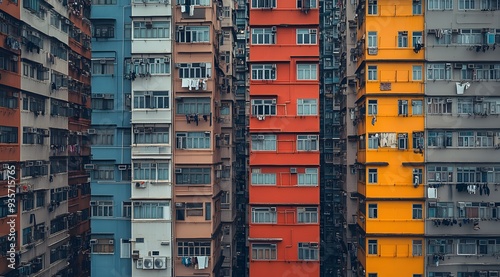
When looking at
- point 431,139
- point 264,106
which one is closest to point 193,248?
point 264,106

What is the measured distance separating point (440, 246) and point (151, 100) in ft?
43.4

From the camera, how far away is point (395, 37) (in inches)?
896

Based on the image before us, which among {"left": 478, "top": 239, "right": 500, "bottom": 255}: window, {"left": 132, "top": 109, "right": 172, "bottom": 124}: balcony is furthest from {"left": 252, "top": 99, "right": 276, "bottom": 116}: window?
{"left": 478, "top": 239, "right": 500, "bottom": 255}: window

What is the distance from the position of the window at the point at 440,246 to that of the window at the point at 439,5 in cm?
950

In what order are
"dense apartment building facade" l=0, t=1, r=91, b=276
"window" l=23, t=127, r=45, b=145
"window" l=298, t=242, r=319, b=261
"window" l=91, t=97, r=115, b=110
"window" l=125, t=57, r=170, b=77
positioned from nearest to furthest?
"dense apartment building facade" l=0, t=1, r=91, b=276 < "window" l=125, t=57, r=170, b=77 < "window" l=23, t=127, r=45, b=145 < "window" l=91, t=97, r=115, b=110 < "window" l=298, t=242, r=319, b=261

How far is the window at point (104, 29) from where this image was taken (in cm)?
2306

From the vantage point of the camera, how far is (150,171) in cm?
2269

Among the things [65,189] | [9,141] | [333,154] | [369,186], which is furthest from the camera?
[333,154]

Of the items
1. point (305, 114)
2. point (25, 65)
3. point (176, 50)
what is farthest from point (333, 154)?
point (25, 65)

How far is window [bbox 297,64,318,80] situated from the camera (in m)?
23.7

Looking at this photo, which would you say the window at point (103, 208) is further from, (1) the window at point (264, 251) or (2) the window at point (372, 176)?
(2) the window at point (372, 176)

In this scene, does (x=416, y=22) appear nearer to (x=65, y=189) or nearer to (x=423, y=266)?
(x=423, y=266)

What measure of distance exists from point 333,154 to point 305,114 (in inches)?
490

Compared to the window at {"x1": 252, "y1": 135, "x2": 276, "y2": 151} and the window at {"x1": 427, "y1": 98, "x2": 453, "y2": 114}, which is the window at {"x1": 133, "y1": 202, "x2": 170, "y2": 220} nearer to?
the window at {"x1": 252, "y1": 135, "x2": 276, "y2": 151}
